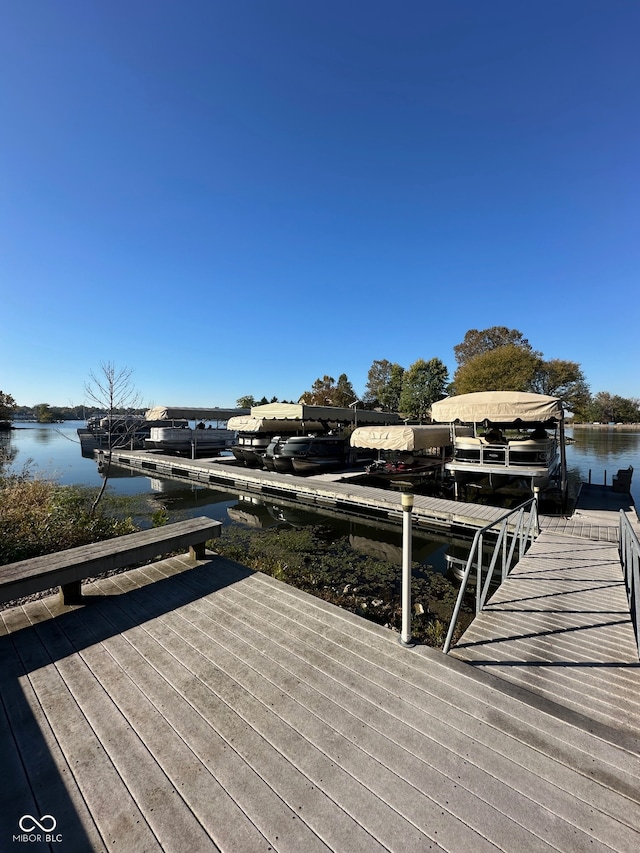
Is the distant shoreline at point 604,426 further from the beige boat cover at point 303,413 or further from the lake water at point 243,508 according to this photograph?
the beige boat cover at point 303,413

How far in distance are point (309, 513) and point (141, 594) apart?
8.77 m

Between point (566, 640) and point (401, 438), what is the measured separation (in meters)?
9.86

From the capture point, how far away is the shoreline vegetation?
5.38 m

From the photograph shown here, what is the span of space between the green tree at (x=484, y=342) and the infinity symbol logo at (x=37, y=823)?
44.5 m

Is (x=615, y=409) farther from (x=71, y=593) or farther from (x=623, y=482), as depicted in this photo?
(x=71, y=593)

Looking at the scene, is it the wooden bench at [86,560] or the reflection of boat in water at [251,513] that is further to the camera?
the reflection of boat in water at [251,513]

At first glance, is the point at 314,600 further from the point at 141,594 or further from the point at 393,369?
the point at 393,369

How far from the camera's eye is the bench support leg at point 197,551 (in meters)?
4.77

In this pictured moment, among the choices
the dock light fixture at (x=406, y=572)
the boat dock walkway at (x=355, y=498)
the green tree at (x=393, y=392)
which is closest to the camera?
the dock light fixture at (x=406, y=572)

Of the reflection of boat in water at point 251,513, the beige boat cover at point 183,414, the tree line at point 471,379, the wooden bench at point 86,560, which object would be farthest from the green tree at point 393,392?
the wooden bench at point 86,560

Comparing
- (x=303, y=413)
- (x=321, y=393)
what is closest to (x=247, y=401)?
(x=321, y=393)

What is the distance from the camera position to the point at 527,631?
3705 mm

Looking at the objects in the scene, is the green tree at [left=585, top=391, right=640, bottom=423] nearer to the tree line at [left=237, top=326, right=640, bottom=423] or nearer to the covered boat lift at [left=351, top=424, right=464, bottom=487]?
the tree line at [left=237, top=326, right=640, bottom=423]

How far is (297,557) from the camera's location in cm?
792
